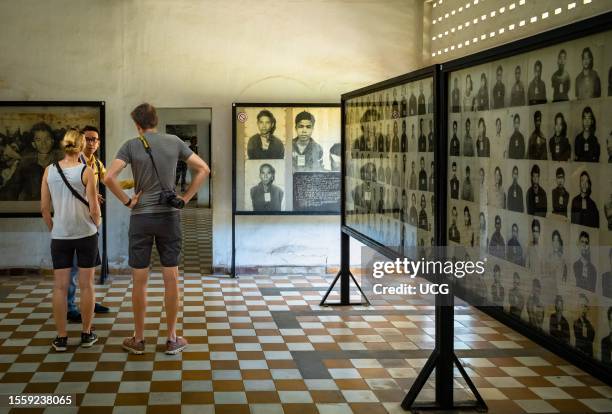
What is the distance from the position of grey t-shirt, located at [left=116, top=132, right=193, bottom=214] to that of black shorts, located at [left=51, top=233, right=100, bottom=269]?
0.49 meters

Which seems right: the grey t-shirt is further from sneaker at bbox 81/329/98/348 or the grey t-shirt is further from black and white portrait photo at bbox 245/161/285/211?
black and white portrait photo at bbox 245/161/285/211

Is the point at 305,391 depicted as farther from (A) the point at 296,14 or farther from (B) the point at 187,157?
(A) the point at 296,14

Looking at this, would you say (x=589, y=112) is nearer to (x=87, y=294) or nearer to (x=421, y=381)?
(x=421, y=381)

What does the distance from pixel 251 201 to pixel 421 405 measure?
5826 millimetres

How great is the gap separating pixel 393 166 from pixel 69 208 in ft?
8.80

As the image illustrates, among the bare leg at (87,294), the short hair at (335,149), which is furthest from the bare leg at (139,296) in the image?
the short hair at (335,149)

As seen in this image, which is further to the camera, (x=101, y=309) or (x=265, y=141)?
(x=265, y=141)

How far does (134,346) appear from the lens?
6.56 meters

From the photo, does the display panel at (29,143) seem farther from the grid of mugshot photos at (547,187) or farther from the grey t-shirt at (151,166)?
the grid of mugshot photos at (547,187)

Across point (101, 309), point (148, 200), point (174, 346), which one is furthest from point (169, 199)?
point (101, 309)

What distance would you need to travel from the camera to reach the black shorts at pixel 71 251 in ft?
21.2

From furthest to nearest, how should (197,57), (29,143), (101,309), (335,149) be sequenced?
(335,149), (197,57), (29,143), (101,309)

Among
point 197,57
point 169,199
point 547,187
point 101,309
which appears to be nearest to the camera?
point 547,187

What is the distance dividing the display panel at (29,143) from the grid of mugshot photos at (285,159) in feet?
6.52
